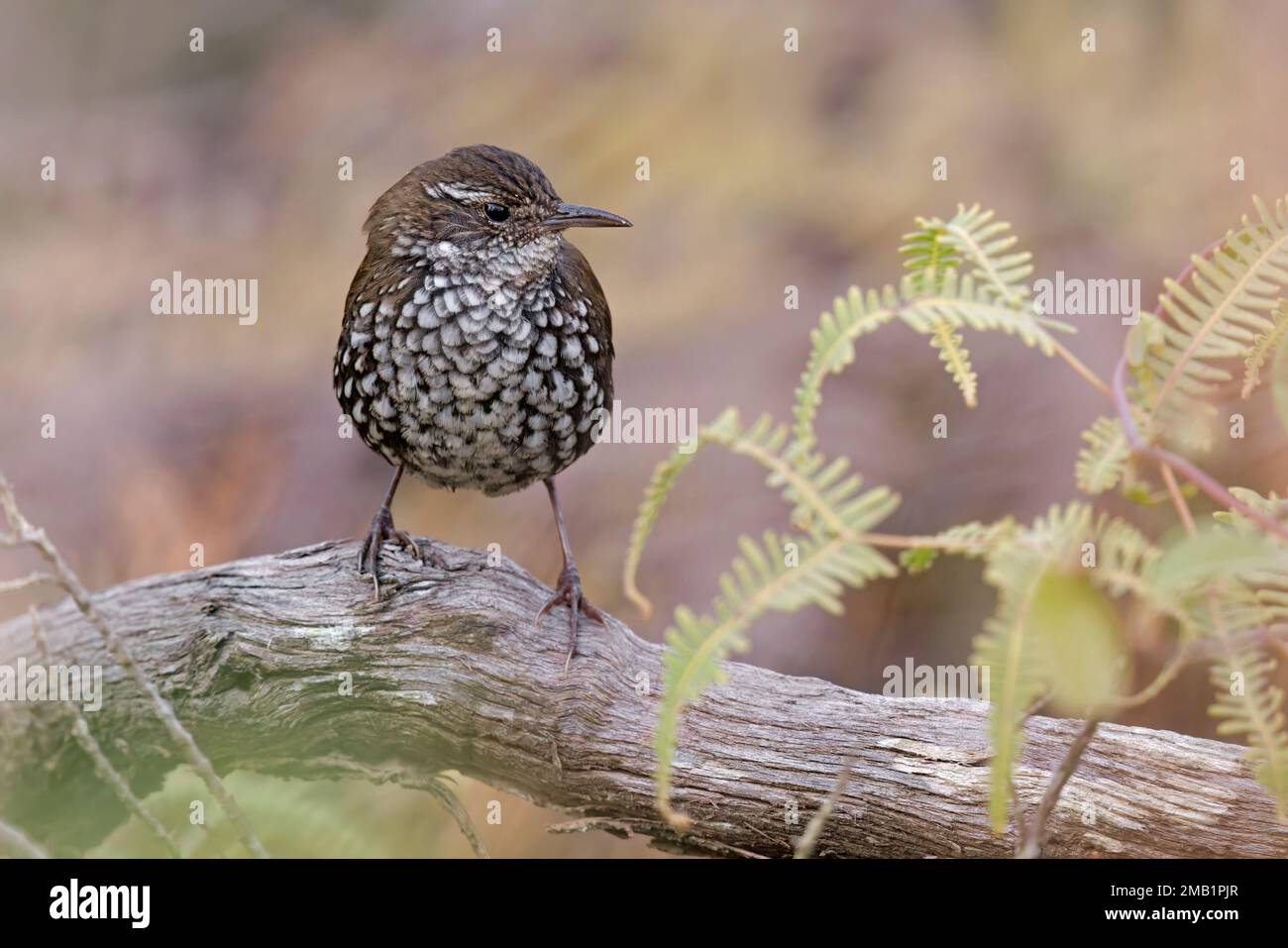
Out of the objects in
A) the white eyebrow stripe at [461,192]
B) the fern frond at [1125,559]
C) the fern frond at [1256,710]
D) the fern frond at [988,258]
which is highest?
the white eyebrow stripe at [461,192]

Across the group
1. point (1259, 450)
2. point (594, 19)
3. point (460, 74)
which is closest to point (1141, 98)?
point (1259, 450)

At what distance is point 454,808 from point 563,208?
1891 mm

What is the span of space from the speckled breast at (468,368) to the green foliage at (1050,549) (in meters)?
1.76

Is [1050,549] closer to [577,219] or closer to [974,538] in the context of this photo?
[974,538]

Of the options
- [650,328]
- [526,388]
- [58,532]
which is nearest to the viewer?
[526,388]

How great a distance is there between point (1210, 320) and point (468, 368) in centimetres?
218

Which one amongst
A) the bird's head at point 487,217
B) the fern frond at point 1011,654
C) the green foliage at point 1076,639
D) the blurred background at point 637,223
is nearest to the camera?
the green foliage at point 1076,639

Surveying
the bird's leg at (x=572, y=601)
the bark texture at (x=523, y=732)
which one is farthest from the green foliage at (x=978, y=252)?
the bird's leg at (x=572, y=601)

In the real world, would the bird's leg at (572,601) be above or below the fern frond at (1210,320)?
below

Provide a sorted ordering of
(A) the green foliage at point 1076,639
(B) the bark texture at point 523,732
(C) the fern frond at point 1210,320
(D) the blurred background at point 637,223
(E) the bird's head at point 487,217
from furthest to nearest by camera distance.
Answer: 1. (D) the blurred background at point 637,223
2. (E) the bird's head at point 487,217
3. (B) the bark texture at point 523,732
4. (C) the fern frond at point 1210,320
5. (A) the green foliage at point 1076,639

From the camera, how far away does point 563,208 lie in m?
3.86

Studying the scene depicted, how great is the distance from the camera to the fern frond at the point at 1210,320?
6.61ft

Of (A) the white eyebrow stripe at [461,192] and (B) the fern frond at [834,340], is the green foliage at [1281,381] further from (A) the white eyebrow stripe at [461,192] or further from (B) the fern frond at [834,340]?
(A) the white eyebrow stripe at [461,192]
